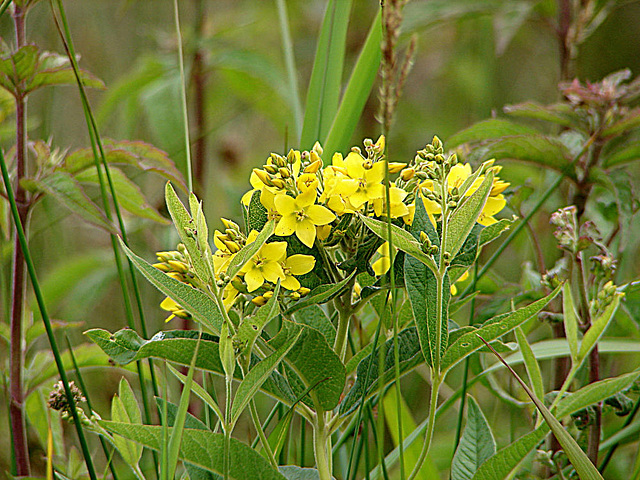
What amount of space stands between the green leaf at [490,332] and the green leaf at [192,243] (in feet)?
0.64

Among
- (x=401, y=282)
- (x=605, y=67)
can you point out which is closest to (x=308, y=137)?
(x=401, y=282)

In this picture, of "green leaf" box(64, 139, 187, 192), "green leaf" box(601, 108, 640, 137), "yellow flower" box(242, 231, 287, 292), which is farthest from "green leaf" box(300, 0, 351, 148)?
"green leaf" box(601, 108, 640, 137)

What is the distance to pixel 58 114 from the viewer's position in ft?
6.96

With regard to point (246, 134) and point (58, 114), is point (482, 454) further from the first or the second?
point (246, 134)

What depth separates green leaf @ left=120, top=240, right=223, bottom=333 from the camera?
0.44m

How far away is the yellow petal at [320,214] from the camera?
0.49 metres

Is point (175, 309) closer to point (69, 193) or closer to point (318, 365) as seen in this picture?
point (318, 365)

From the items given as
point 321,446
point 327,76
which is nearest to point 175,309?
point 321,446

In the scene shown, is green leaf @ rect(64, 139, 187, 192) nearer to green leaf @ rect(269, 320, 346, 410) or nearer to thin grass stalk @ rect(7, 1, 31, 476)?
thin grass stalk @ rect(7, 1, 31, 476)

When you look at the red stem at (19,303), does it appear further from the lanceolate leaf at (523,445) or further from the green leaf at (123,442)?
the lanceolate leaf at (523,445)

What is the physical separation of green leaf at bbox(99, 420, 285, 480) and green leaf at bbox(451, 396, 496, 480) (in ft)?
0.59

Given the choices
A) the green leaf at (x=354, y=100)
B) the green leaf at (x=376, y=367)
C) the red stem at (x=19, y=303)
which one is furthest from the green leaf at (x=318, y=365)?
the red stem at (x=19, y=303)

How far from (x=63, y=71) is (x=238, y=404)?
0.45m

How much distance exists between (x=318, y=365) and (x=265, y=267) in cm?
9
